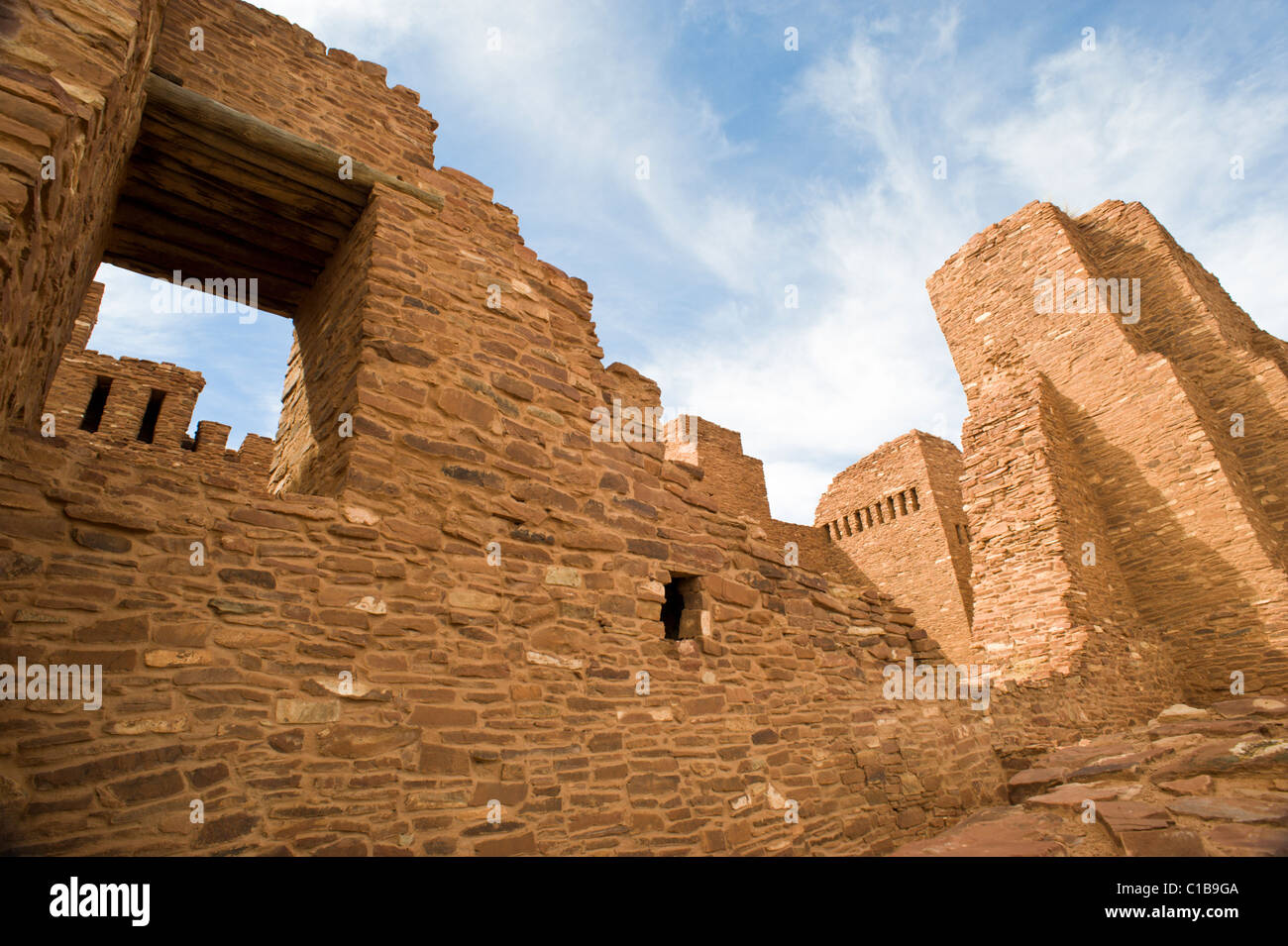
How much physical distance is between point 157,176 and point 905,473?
17.6m

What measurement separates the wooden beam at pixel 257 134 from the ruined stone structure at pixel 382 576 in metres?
0.02

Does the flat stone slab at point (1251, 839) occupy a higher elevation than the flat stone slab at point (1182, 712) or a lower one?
higher

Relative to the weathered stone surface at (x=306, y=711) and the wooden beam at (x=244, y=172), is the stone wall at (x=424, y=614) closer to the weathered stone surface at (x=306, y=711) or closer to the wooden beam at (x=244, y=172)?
the weathered stone surface at (x=306, y=711)

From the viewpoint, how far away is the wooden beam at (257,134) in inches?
166

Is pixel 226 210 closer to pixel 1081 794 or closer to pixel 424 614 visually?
pixel 424 614

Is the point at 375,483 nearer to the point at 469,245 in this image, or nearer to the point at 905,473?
the point at 469,245

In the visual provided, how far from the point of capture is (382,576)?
3.85 meters

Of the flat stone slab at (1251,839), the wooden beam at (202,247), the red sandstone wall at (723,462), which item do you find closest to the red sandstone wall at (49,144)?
the wooden beam at (202,247)

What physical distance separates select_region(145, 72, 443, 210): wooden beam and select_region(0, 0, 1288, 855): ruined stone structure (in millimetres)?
22

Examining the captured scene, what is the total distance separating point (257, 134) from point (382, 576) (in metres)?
3.38

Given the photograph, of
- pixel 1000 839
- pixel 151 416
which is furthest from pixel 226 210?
pixel 151 416

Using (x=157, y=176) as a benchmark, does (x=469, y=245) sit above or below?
below
